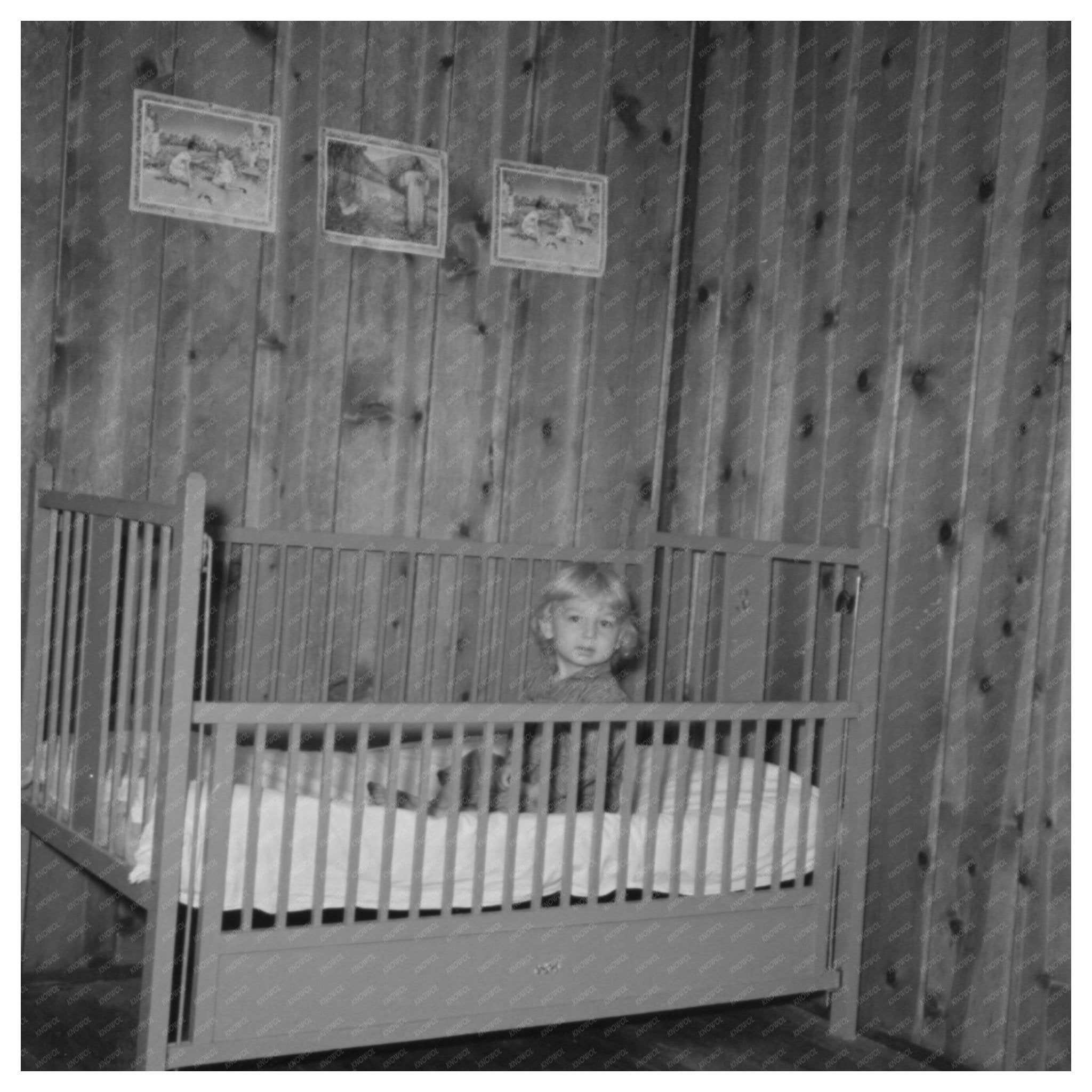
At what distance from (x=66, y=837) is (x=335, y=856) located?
531mm

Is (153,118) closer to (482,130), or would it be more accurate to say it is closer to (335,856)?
(482,130)

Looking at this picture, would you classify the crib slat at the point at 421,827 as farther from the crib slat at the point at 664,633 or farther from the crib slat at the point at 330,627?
the crib slat at the point at 664,633

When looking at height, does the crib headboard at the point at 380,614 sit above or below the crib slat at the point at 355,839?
above

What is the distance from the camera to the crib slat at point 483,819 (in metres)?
1.97

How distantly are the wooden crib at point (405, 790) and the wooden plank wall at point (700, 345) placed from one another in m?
0.12

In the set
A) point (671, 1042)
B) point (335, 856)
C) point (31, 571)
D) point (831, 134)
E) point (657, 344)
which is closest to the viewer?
point (335, 856)

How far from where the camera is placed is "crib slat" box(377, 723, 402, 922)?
1.89m

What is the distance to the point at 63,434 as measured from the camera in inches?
102

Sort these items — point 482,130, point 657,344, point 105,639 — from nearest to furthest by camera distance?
point 105,639, point 482,130, point 657,344

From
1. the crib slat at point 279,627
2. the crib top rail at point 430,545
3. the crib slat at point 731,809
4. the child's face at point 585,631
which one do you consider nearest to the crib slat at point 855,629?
the crib slat at point 731,809

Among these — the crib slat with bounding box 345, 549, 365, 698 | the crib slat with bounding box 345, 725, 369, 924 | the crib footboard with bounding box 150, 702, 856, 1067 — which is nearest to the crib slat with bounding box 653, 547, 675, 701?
the crib footboard with bounding box 150, 702, 856, 1067

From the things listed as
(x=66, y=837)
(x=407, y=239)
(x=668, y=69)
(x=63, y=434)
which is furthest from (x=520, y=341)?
(x=66, y=837)

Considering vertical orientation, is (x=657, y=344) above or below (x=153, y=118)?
below

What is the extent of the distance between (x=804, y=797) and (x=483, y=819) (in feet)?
1.83
